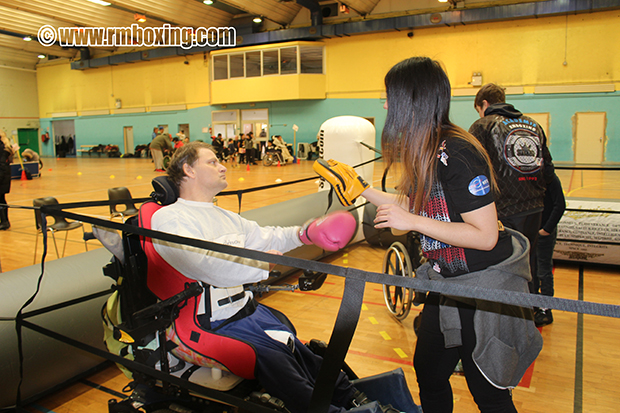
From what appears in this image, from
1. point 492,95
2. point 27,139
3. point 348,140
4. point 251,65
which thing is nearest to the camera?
point 492,95

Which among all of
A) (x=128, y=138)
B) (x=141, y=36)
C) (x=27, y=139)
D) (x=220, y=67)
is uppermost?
(x=141, y=36)

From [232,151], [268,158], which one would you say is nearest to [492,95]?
[268,158]

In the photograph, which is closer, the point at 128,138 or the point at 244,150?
the point at 244,150

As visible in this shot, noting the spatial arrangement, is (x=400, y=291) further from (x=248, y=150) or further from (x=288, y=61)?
(x=288, y=61)

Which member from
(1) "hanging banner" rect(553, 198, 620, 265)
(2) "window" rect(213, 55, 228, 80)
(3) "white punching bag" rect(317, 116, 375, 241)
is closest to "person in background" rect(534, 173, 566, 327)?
(1) "hanging banner" rect(553, 198, 620, 265)

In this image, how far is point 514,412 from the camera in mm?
1280

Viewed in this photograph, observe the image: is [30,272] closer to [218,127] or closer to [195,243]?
[195,243]

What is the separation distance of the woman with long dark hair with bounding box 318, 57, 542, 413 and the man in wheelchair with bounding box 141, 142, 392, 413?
17.3 inches

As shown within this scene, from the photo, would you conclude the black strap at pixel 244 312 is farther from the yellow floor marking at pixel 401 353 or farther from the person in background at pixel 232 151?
the person in background at pixel 232 151

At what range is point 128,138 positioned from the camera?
79.4ft

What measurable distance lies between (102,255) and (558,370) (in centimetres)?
287

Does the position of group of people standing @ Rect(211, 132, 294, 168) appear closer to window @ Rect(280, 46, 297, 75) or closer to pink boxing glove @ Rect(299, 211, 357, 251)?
Answer: window @ Rect(280, 46, 297, 75)

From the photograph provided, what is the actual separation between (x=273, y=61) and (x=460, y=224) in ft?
62.5

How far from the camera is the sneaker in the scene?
3.07m
